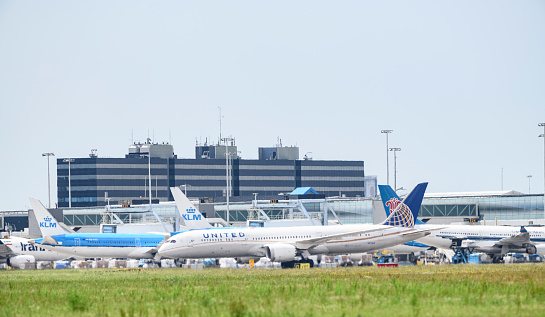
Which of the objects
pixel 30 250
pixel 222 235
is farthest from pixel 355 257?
pixel 30 250

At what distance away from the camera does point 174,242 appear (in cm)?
8781

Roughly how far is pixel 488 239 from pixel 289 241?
24486 millimetres

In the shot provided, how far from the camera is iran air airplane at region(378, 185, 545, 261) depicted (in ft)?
325

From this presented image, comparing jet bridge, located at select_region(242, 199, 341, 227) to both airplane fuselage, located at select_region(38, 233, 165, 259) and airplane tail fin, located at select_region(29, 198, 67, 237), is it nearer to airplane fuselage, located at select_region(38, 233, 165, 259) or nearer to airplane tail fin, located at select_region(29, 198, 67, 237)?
airplane tail fin, located at select_region(29, 198, 67, 237)

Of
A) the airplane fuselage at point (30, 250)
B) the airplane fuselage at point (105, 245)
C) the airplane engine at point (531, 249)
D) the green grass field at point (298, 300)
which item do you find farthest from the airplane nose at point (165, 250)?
the airplane engine at point (531, 249)

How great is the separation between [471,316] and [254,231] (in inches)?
2314

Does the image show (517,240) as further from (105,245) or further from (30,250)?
(30,250)

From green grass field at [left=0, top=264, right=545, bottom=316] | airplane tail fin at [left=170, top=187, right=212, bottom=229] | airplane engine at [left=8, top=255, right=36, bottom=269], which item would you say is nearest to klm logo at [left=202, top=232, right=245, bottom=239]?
airplane engine at [left=8, top=255, right=36, bottom=269]

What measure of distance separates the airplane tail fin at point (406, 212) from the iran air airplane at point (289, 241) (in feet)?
0.33

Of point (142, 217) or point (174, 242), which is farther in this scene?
point (142, 217)

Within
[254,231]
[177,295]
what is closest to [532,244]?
[254,231]

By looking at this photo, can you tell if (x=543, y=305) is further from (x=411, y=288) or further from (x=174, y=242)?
(x=174, y=242)

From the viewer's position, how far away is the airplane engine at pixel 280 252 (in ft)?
285

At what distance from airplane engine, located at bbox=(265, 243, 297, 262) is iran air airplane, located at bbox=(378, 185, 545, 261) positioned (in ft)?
55.2
